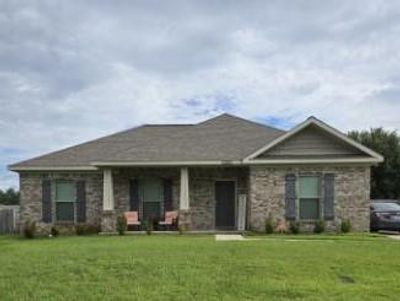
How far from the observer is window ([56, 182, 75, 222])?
27250mm

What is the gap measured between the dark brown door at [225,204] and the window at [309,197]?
125 inches

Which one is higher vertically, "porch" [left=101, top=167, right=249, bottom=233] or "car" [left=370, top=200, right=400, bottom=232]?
"porch" [left=101, top=167, right=249, bottom=233]

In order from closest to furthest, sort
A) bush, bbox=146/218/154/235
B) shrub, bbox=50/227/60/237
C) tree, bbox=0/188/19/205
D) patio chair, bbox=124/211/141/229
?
bush, bbox=146/218/154/235
patio chair, bbox=124/211/141/229
shrub, bbox=50/227/60/237
tree, bbox=0/188/19/205

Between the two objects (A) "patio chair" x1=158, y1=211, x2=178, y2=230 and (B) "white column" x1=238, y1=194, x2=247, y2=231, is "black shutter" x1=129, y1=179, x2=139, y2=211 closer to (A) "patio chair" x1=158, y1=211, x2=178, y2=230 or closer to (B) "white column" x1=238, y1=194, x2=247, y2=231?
(A) "patio chair" x1=158, y1=211, x2=178, y2=230

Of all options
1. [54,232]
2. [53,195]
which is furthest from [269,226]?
[53,195]

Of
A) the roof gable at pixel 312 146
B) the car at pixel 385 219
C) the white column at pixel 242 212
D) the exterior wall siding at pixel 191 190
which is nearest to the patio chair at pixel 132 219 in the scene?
the exterior wall siding at pixel 191 190

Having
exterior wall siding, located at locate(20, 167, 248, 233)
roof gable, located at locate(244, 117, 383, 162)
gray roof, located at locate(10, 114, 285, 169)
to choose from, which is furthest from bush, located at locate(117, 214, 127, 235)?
roof gable, located at locate(244, 117, 383, 162)

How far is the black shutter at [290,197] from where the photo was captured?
81.6ft

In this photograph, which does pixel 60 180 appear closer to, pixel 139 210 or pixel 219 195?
pixel 139 210

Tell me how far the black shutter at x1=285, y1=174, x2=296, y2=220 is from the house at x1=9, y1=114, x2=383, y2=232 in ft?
0.13

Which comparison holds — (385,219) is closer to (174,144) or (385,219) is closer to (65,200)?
(174,144)

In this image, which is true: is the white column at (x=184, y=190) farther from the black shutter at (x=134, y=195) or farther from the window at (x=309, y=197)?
the window at (x=309, y=197)

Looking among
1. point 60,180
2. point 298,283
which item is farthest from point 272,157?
point 298,283

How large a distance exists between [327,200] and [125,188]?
8.22 meters
